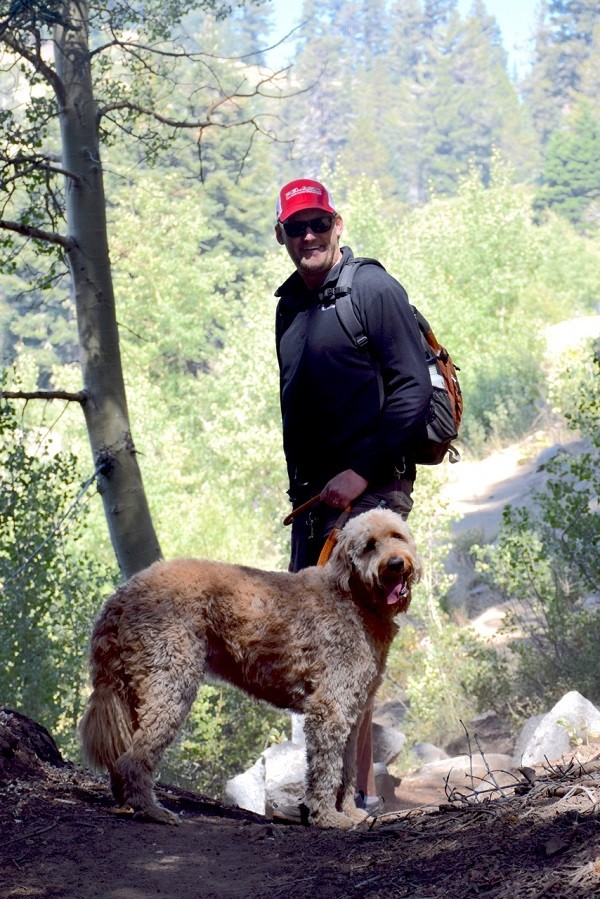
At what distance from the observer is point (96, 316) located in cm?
759

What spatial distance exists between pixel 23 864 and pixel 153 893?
54cm

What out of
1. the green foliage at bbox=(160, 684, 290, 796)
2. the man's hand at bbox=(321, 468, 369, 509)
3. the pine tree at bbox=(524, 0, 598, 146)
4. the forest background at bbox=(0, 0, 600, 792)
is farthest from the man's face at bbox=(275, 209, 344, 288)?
the pine tree at bbox=(524, 0, 598, 146)

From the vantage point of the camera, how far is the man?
4.64 m

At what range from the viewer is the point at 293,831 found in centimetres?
441

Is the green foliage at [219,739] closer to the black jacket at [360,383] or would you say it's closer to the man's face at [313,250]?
the black jacket at [360,383]

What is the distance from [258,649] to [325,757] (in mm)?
525

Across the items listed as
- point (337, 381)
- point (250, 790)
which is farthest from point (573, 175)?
point (337, 381)

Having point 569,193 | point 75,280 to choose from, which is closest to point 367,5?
point 569,193

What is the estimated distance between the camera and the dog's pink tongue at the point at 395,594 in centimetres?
455

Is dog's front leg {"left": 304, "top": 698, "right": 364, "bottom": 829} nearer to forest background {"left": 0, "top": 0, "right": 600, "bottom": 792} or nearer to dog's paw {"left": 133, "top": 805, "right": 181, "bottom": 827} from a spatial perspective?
dog's paw {"left": 133, "top": 805, "right": 181, "bottom": 827}

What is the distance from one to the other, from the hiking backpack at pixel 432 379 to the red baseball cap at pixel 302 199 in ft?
0.93

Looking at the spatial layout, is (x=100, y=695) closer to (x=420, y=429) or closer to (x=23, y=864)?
(x=23, y=864)

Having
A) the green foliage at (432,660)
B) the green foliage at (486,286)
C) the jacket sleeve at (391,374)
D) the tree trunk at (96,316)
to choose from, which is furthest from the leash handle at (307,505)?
the green foliage at (486,286)

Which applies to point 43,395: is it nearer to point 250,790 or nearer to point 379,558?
point 250,790
